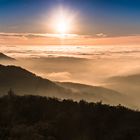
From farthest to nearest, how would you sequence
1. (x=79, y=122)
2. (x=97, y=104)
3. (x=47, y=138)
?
(x=97, y=104) < (x=79, y=122) < (x=47, y=138)

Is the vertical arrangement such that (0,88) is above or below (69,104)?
above

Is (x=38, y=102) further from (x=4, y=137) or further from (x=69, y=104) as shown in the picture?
(x=4, y=137)

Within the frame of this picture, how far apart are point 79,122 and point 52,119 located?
247 cm

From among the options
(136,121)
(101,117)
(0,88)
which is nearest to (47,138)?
(101,117)

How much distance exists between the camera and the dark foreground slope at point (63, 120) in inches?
1426

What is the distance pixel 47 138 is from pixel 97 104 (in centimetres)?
751

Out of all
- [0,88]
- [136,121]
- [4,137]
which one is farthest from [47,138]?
[0,88]

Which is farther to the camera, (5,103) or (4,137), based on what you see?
(5,103)

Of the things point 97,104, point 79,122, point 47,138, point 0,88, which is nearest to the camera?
point 47,138

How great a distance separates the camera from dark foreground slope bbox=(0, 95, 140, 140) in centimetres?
3622

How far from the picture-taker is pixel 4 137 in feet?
117

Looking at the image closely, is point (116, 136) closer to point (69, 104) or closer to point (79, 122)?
point (79, 122)

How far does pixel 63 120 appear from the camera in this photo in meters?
38.7

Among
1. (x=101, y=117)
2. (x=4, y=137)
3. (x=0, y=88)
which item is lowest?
(x=4, y=137)
